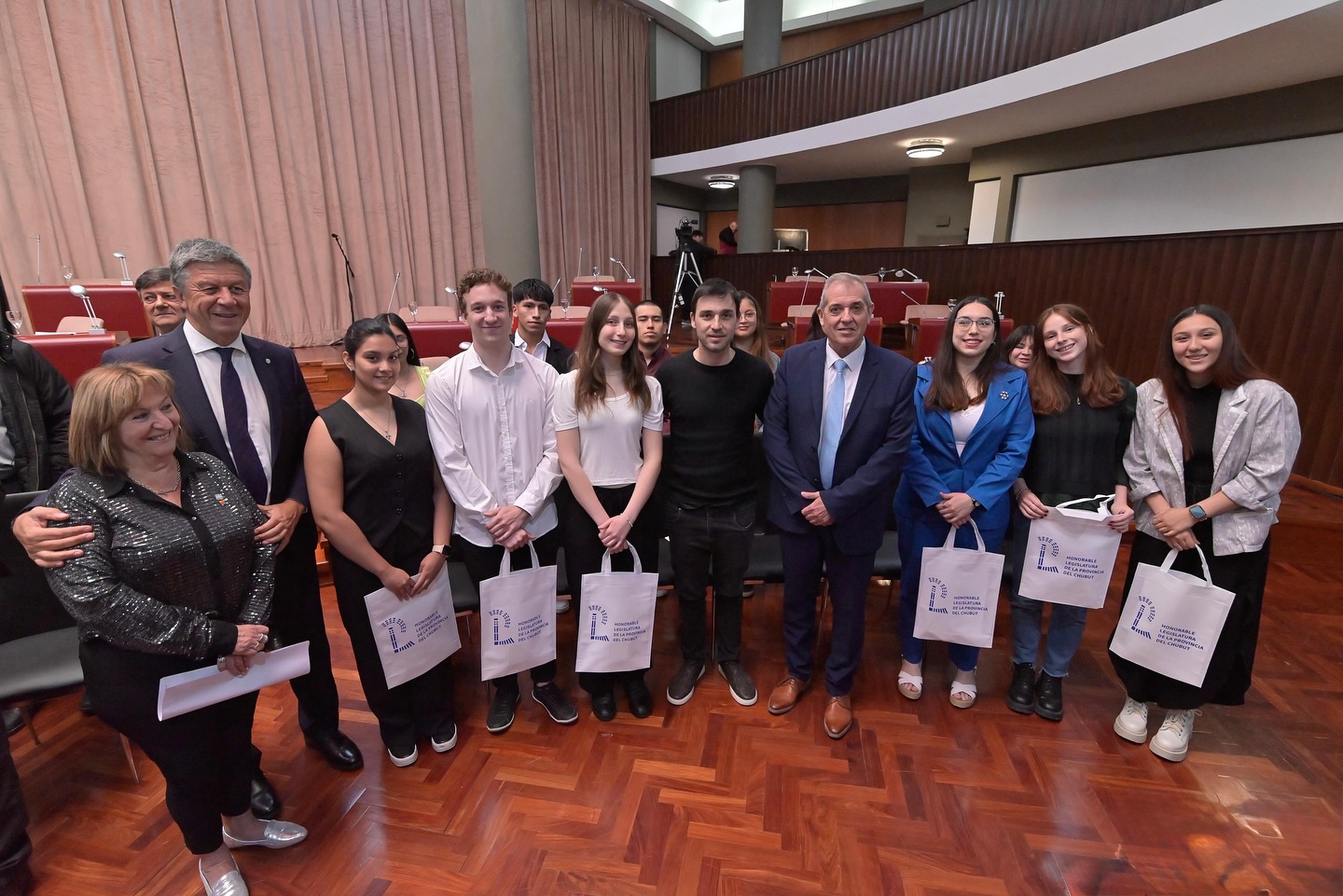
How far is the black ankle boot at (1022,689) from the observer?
7.34ft

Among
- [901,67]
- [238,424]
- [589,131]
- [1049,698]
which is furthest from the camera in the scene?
[589,131]

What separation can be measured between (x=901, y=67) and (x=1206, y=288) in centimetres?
441

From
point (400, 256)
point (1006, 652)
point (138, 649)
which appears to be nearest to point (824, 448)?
point (1006, 652)

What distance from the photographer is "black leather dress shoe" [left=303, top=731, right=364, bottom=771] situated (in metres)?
1.96

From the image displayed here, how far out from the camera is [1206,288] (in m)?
4.72

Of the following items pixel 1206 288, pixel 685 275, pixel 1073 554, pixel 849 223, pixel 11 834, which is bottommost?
pixel 11 834

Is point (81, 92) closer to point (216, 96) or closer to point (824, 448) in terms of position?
point (216, 96)

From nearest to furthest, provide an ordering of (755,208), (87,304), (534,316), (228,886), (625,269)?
1. (228,886)
2. (534,316)
3. (87,304)
4. (755,208)
5. (625,269)

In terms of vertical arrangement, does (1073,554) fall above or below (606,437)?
below

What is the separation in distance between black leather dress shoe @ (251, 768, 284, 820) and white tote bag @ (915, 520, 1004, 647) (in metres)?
2.12

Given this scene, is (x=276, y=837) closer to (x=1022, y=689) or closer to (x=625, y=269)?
(x=1022, y=689)

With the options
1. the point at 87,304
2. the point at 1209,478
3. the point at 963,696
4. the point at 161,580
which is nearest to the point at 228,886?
the point at 161,580

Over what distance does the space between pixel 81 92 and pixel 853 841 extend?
25.6 ft

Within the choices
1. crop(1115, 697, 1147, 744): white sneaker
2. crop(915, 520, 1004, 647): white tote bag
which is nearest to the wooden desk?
crop(915, 520, 1004, 647): white tote bag
